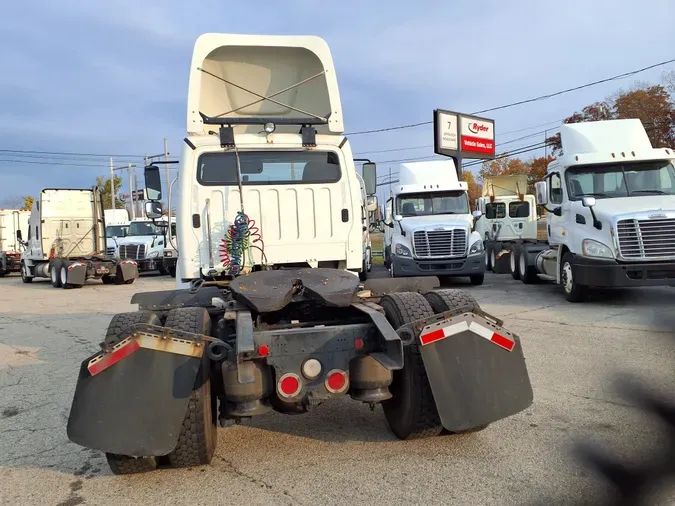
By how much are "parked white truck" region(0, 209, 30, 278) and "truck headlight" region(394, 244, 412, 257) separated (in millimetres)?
22352

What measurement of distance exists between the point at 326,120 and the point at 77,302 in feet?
36.7

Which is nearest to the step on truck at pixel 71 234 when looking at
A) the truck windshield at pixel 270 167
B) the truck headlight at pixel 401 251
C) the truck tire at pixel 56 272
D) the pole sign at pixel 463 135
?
the truck tire at pixel 56 272

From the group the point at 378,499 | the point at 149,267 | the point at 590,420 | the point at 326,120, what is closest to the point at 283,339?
the point at 378,499

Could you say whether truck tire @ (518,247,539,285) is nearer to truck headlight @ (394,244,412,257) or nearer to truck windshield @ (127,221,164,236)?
truck headlight @ (394,244,412,257)

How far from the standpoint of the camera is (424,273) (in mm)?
14523

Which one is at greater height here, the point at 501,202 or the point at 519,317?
the point at 501,202

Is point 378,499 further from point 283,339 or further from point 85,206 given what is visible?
point 85,206

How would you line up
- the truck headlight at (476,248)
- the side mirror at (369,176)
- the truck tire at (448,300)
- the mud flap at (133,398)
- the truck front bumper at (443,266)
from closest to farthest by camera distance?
Result: the mud flap at (133,398), the truck tire at (448,300), the side mirror at (369,176), the truck front bumper at (443,266), the truck headlight at (476,248)

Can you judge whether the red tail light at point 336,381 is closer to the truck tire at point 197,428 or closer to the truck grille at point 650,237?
the truck tire at point 197,428

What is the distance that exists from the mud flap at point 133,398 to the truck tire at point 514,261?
45.7 feet

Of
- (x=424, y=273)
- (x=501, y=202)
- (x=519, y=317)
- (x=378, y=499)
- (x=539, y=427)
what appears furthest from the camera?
(x=501, y=202)

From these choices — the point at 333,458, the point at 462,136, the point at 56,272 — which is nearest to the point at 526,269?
the point at 333,458

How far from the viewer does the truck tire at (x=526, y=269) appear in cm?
1477

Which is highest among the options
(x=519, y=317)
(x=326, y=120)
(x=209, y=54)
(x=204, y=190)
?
(x=209, y=54)
